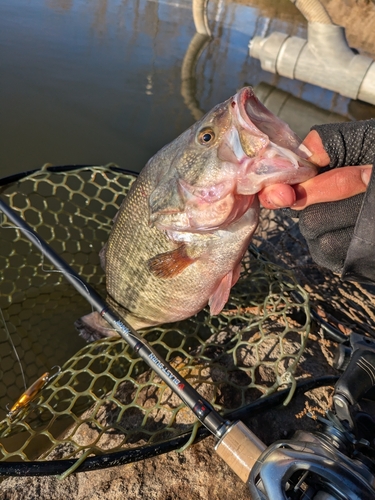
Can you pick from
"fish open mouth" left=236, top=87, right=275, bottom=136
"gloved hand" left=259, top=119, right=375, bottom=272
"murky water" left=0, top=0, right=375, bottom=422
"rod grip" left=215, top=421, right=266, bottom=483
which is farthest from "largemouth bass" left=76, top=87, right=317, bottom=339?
"murky water" left=0, top=0, right=375, bottom=422

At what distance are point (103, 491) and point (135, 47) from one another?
1001 cm

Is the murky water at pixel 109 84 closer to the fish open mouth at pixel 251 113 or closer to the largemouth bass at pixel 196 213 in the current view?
the largemouth bass at pixel 196 213

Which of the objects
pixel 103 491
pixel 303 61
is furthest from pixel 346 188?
pixel 303 61

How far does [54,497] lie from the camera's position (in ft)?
6.66

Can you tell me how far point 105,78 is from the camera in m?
7.55

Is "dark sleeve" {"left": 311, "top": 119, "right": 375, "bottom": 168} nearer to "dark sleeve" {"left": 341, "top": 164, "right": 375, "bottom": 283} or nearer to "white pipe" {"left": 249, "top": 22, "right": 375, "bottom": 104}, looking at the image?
"dark sleeve" {"left": 341, "top": 164, "right": 375, "bottom": 283}

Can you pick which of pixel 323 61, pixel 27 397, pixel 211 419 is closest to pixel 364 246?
pixel 211 419

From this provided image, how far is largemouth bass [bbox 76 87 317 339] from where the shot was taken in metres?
1.83

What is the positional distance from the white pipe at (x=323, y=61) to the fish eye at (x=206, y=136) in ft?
27.4

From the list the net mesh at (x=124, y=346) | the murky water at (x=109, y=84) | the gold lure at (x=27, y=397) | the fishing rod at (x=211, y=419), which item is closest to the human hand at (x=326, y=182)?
the net mesh at (x=124, y=346)

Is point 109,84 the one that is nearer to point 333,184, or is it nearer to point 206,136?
point 206,136

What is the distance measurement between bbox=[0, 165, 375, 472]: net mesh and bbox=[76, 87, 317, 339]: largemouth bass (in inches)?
13.7

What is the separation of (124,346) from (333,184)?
6.33 feet

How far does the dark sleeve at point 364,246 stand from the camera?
192 centimetres
